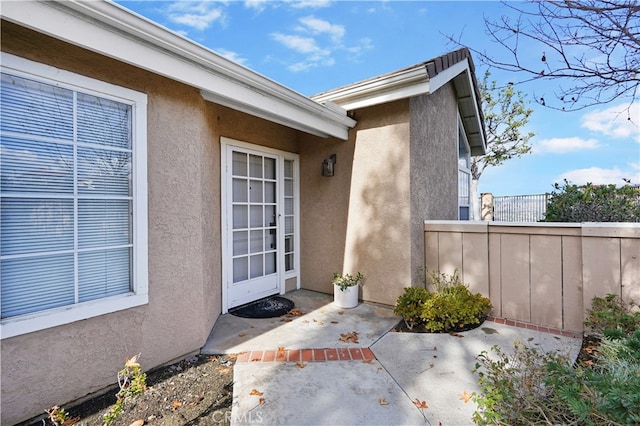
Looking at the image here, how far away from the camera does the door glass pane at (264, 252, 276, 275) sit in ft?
19.9

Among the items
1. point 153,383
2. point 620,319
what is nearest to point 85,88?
point 153,383

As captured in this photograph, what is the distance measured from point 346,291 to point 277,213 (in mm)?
2194

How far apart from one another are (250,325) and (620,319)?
16.5 feet

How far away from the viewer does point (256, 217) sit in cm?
587

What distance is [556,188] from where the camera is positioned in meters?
7.31

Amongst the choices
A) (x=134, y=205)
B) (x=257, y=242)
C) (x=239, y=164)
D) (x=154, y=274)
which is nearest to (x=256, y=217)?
(x=257, y=242)

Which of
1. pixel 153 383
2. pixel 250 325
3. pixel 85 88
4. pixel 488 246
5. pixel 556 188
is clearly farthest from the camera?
pixel 556 188

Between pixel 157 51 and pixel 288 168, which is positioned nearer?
pixel 157 51

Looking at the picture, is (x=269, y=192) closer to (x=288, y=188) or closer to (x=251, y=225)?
(x=288, y=188)

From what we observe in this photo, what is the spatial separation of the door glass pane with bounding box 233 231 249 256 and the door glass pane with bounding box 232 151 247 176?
3.74 ft

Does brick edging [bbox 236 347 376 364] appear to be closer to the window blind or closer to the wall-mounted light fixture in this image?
the window blind

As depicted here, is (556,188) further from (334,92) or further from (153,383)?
(153,383)

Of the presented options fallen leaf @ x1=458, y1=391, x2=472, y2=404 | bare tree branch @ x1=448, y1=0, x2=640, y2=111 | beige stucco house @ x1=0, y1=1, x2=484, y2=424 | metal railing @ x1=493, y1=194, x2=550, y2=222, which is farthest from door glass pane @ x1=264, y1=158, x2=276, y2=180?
metal railing @ x1=493, y1=194, x2=550, y2=222

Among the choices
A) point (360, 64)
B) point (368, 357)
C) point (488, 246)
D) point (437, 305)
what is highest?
point (360, 64)
